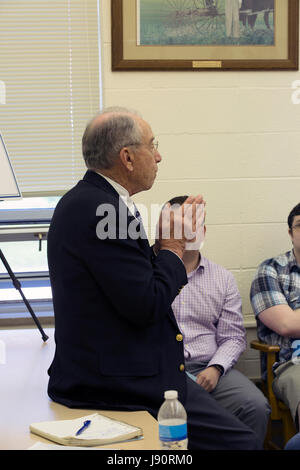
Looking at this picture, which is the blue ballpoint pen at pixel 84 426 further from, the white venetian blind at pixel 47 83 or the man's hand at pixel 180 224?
the white venetian blind at pixel 47 83

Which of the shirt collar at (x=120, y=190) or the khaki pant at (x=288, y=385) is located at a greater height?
the shirt collar at (x=120, y=190)

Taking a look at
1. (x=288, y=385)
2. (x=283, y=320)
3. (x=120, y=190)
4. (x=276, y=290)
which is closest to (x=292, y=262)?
(x=276, y=290)

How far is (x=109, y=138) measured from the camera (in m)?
1.77

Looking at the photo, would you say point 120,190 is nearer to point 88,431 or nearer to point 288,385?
point 88,431

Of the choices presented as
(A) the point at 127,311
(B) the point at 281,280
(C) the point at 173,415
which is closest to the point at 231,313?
(B) the point at 281,280

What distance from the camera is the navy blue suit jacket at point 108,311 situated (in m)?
1.62

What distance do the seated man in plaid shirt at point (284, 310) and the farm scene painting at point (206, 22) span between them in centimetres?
88

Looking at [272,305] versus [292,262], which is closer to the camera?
[272,305]

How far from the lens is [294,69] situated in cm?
306

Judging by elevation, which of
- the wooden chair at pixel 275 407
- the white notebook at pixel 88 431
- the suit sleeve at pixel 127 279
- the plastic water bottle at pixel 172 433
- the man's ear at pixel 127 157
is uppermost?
the man's ear at pixel 127 157

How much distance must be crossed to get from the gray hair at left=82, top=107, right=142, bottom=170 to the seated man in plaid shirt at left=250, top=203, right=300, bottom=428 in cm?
124

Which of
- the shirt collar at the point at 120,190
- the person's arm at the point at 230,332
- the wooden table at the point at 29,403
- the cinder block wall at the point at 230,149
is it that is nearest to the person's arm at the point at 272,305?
the person's arm at the point at 230,332

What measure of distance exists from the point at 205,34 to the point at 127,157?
1.45m

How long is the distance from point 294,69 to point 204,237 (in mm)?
937
